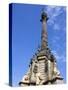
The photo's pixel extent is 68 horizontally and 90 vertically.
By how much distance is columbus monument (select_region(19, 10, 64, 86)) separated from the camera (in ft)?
6.21

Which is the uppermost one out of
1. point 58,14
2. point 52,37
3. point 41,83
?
point 58,14

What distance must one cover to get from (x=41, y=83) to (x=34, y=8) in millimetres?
457

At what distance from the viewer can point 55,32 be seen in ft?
6.39

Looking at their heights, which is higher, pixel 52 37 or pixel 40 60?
pixel 52 37

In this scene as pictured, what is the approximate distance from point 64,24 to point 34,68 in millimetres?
336

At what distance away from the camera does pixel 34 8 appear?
1.90m

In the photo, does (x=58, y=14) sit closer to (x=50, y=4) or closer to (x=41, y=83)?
(x=50, y=4)

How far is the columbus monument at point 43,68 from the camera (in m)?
1.89

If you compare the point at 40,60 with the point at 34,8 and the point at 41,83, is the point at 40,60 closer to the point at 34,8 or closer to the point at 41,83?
the point at 41,83

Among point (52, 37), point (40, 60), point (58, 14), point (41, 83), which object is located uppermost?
point (58, 14)

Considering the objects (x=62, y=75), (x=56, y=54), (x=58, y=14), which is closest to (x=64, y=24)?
(x=58, y=14)

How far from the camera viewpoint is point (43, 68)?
6.29 feet

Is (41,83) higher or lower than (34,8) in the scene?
lower

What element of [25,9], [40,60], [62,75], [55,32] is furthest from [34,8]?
[62,75]
